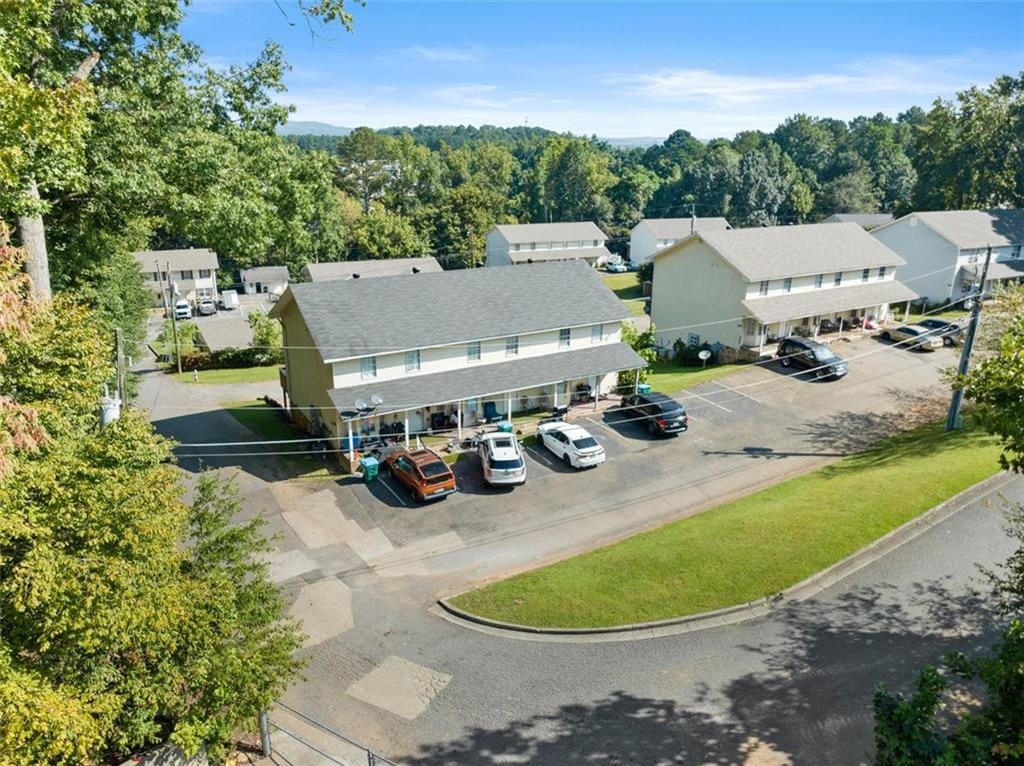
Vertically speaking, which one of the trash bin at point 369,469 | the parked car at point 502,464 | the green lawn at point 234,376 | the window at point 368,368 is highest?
the window at point 368,368

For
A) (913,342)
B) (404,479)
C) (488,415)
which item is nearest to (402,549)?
(404,479)

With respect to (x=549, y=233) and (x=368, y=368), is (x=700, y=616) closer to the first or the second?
(x=368, y=368)

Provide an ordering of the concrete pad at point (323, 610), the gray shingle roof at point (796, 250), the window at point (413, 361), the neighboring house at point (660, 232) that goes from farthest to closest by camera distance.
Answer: the neighboring house at point (660, 232)
the gray shingle roof at point (796, 250)
the window at point (413, 361)
the concrete pad at point (323, 610)

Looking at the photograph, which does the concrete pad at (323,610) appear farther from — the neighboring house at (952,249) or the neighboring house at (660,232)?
the neighboring house at (660,232)

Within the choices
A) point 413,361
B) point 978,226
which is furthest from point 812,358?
point 978,226

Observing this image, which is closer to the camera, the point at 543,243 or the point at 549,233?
the point at 543,243

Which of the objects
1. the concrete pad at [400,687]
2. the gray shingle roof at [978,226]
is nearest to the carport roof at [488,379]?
the concrete pad at [400,687]
